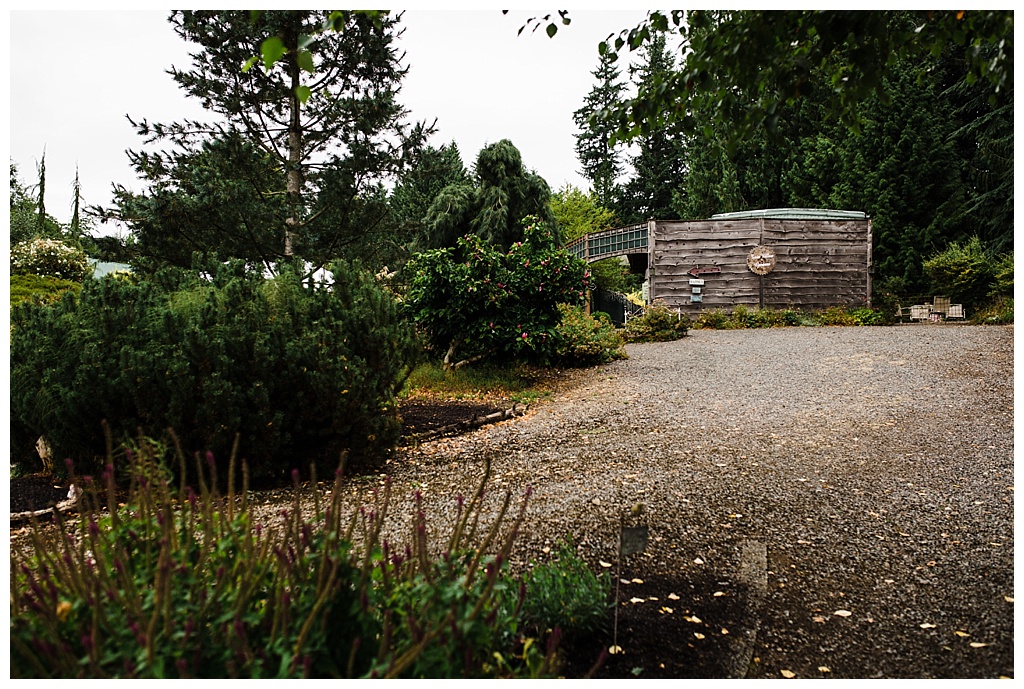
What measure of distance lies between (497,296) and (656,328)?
5758 mm

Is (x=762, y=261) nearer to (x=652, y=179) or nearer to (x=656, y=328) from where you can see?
(x=656, y=328)

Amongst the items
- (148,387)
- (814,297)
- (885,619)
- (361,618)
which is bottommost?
(885,619)

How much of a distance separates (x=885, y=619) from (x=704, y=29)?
263 centimetres

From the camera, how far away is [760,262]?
56.0 feet

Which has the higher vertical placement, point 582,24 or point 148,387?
point 582,24

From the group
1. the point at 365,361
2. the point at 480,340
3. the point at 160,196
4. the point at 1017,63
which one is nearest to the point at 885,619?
the point at 1017,63

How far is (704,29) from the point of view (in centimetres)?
318

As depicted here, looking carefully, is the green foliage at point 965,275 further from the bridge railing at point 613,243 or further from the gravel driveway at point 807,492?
the gravel driveway at point 807,492

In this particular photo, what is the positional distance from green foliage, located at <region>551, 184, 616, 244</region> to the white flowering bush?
1944 cm

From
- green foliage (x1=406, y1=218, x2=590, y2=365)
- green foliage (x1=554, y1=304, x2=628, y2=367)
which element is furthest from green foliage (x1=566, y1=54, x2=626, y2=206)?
green foliage (x1=406, y1=218, x2=590, y2=365)

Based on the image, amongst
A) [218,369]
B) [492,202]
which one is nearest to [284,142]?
[492,202]

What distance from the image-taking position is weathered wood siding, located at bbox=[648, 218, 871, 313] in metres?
17.2

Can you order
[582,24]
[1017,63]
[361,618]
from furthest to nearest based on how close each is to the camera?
[582,24], [1017,63], [361,618]

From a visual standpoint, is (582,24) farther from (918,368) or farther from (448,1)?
(918,368)
